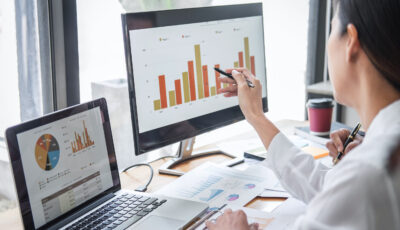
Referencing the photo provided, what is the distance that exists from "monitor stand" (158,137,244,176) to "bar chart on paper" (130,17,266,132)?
0.16 metres

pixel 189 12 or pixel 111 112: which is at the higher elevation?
pixel 189 12

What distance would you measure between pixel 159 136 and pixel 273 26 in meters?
1.34

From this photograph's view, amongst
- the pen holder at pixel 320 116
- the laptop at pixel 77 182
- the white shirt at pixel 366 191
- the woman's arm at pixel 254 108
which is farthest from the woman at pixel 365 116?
the pen holder at pixel 320 116

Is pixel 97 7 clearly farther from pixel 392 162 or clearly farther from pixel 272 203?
pixel 392 162

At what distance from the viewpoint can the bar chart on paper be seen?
1198 millimetres

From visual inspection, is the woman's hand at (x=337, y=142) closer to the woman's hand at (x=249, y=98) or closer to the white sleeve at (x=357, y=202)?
the woman's hand at (x=249, y=98)

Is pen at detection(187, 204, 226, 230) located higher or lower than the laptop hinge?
lower

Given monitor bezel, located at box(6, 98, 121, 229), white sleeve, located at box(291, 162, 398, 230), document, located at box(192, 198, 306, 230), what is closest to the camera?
white sleeve, located at box(291, 162, 398, 230)

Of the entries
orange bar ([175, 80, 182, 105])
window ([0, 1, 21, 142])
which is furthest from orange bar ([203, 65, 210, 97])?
window ([0, 1, 21, 142])

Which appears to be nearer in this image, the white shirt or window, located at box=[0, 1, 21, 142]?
the white shirt

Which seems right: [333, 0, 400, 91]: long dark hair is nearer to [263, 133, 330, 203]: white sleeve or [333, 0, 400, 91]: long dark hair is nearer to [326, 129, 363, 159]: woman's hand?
[263, 133, 330, 203]: white sleeve

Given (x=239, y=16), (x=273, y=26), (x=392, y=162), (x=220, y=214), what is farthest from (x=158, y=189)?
(x=273, y=26)

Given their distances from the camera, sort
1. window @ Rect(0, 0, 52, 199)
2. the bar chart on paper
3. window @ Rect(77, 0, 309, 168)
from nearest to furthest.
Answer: the bar chart on paper < window @ Rect(0, 0, 52, 199) < window @ Rect(77, 0, 309, 168)

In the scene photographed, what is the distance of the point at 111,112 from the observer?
1719 millimetres
